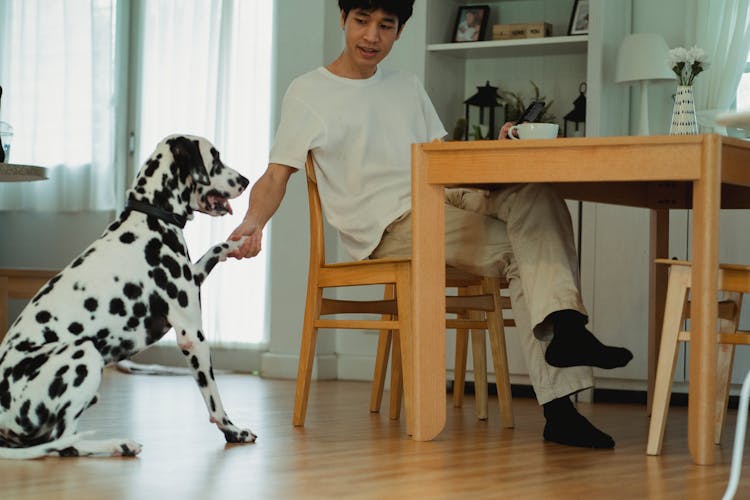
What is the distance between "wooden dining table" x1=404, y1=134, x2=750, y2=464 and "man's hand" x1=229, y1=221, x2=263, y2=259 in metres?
0.42

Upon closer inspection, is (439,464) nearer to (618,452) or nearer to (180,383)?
(618,452)

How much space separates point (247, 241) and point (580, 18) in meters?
2.56

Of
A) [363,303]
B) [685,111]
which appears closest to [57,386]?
[363,303]

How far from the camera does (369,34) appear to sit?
3.28m

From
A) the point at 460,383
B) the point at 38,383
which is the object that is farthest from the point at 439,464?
→ the point at 460,383

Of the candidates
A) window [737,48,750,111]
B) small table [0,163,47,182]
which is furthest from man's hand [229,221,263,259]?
window [737,48,750,111]

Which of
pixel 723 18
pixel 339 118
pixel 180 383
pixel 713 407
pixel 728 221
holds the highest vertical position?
pixel 723 18

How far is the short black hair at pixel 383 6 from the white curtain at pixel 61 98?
313 centimetres

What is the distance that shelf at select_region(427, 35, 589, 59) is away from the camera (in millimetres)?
4781

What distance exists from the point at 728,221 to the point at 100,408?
253 centimetres

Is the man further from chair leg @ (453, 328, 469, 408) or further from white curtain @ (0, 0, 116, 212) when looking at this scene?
white curtain @ (0, 0, 116, 212)

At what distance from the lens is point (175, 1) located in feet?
19.4

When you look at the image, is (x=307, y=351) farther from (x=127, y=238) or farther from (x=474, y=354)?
(x=127, y=238)

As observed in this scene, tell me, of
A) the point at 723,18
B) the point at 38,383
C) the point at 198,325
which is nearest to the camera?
the point at 38,383
